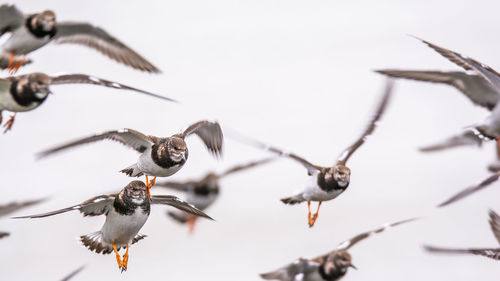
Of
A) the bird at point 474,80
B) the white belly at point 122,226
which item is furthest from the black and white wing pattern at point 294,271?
the bird at point 474,80

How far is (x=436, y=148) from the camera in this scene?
28.4 feet

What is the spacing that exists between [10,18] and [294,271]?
Answer: 2765 millimetres

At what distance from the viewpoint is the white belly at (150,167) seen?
18.1 feet

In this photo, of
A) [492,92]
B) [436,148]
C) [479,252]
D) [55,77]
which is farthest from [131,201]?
[436,148]

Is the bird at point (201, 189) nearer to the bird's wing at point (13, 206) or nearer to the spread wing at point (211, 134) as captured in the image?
the spread wing at point (211, 134)

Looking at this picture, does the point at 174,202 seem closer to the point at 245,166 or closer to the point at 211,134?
the point at 211,134

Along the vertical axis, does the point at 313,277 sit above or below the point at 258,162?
below

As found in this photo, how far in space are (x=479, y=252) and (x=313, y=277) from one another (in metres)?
1.23

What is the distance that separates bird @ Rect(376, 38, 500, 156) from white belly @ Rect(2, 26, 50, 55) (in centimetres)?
251

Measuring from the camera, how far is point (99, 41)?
7297 millimetres

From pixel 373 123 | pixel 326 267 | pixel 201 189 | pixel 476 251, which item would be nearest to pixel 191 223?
pixel 201 189

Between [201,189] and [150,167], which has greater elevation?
[150,167]

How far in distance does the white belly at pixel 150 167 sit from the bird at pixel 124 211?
0.10 m

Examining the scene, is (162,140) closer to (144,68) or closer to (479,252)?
(144,68)
